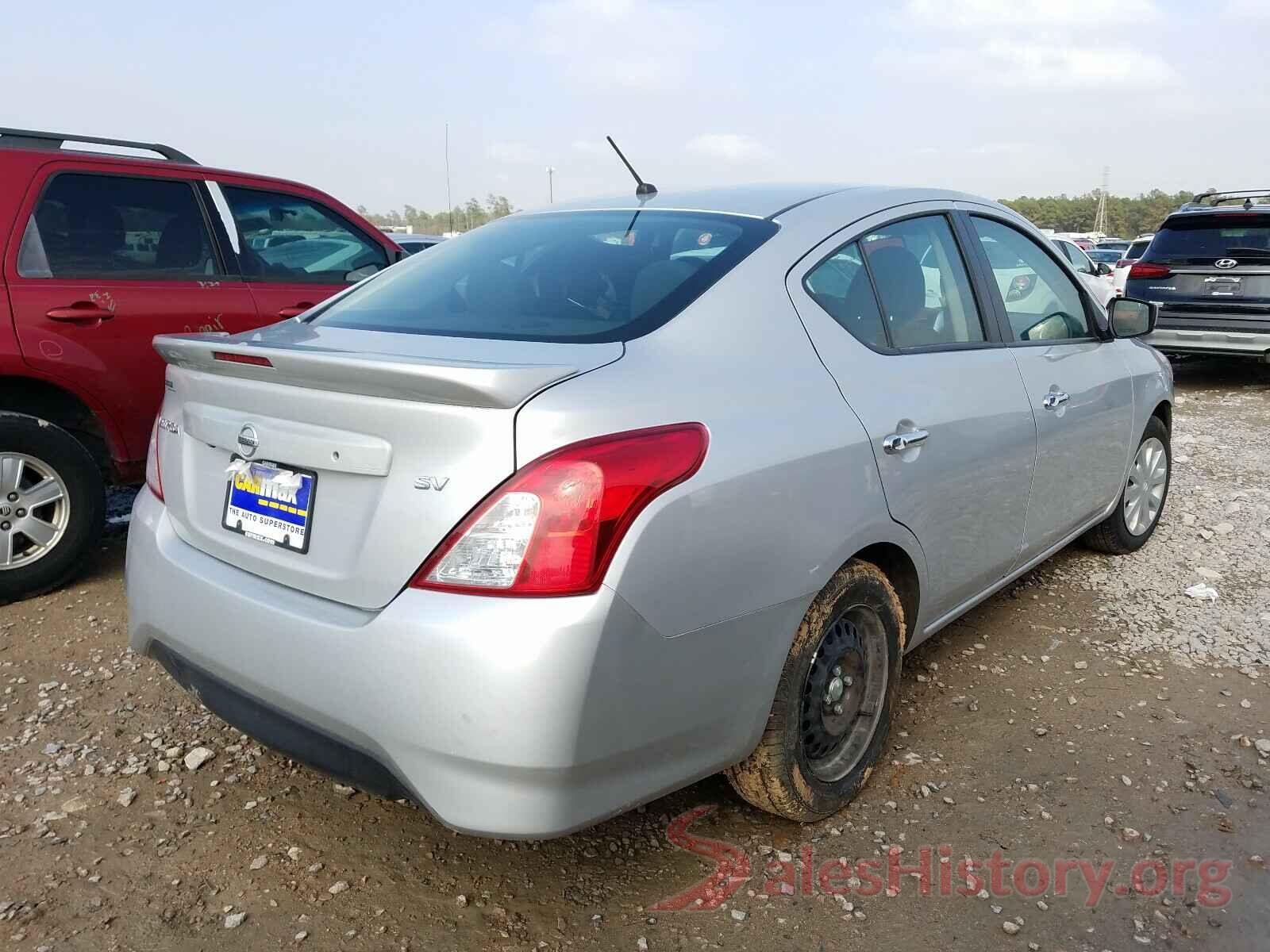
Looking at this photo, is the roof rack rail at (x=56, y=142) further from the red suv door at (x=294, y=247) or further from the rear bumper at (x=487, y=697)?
the rear bumper at (x=487, y=697)

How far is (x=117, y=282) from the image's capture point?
4113mm

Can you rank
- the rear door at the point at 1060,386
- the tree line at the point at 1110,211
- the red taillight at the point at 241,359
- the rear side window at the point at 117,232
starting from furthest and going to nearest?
the tree line at the point at 1110,211 → the rear side window at the point at 117,232 → the rear door at the point at 1060,386 → the red taillight at the point at 241,359

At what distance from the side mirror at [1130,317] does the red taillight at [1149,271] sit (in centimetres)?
650

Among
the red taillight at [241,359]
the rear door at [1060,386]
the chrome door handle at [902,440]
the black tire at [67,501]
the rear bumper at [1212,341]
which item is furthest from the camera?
the rear bumper at [1212,341]

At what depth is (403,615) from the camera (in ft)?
6.03

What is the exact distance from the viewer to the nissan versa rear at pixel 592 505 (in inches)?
70.9

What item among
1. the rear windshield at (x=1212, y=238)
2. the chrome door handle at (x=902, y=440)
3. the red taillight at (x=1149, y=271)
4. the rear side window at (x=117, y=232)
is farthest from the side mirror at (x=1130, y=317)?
the red taillight at (x=1149, y=271)

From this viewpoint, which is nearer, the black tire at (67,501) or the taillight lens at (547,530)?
the taillight lens at (547,530)

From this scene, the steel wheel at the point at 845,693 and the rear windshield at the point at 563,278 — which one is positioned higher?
the rear windshield at the point at 563,278

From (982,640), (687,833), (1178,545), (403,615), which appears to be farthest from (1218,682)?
(403,615)

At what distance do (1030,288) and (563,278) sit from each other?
1940 millimetres

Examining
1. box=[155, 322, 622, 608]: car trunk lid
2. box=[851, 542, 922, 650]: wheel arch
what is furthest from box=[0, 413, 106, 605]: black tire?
box=[851, 542, 922, 650]: wheel arch

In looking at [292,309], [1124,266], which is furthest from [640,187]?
[1124,266]

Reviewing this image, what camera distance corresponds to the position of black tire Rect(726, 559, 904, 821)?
2.28 meters
